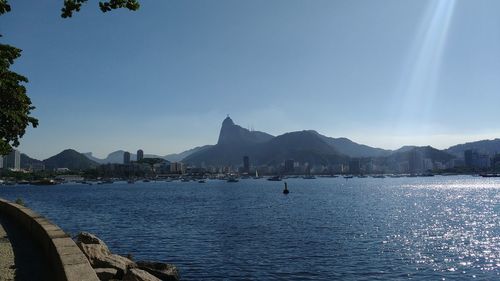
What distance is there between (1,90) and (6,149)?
11.4ft

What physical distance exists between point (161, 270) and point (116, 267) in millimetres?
4782

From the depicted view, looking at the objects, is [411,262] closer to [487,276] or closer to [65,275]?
[487,276]

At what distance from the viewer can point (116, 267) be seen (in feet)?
66.0

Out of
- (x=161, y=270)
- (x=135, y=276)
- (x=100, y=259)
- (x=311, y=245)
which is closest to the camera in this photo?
(x=135, y=276)

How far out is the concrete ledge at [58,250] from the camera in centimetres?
895

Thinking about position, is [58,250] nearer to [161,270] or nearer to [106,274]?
[106,274]

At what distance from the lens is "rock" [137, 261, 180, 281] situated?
23859 mm

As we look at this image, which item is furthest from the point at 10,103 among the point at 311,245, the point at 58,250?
the point at 311,245

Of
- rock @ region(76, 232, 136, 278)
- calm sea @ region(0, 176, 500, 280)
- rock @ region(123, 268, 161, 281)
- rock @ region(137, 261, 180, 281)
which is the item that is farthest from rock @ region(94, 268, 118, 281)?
calm sea @ region(0, 176, 500, 280)

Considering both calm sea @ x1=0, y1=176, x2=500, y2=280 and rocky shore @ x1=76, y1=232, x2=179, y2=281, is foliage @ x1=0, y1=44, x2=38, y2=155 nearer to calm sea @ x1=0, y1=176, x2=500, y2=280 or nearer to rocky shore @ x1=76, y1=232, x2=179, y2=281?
rocky shore @ x1=76, y1=232, x2=179, y2=281

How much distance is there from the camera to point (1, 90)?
68.8 feet

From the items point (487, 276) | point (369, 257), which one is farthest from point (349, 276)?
point (487, 276)

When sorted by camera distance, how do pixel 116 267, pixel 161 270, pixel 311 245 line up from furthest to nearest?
pixel 311 245, pixel 161 270, pixel 116 267

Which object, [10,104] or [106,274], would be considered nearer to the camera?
[106,274]
